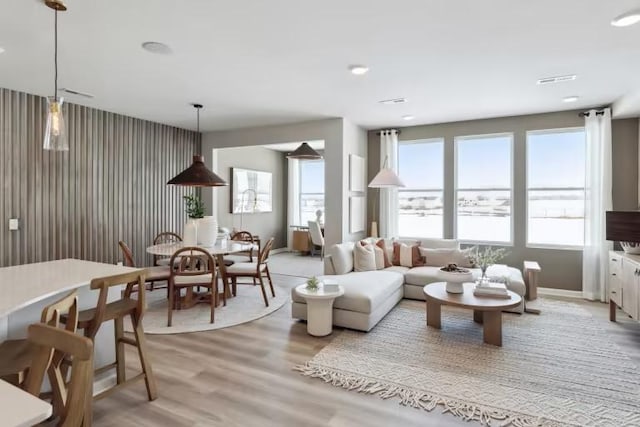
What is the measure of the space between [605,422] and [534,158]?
14.2ft

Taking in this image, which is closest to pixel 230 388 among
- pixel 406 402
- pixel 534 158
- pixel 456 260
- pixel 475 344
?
pixel 406 402

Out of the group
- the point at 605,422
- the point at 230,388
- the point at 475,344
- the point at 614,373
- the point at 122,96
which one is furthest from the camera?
the point at 122,96

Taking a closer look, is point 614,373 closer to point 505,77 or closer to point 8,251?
point 505,77

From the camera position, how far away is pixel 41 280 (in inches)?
87.3

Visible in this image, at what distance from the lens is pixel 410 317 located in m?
4.23

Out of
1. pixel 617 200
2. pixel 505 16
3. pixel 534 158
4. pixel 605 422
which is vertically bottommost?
pixel 605 422

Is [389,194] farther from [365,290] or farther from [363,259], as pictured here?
[365,290]

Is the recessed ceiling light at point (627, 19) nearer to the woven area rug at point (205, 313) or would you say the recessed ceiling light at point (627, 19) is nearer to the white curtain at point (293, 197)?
the woven area rug at point (205, 313)

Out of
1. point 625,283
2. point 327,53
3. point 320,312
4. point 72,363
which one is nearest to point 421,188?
point 625,283

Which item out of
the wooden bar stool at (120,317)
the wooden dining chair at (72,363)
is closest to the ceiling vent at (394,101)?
the wooden bar stool at (120,317)

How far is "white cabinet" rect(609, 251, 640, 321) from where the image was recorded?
354 centimetres

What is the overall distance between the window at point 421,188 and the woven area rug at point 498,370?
8.36 ft

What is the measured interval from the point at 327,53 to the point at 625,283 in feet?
12.9

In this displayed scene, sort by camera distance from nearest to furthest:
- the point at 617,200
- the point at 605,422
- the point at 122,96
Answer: the point at 605,422, the point at 122,96, the point at 617,200
